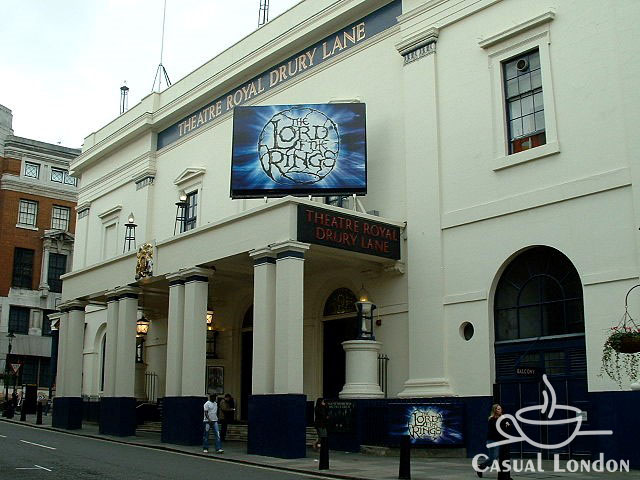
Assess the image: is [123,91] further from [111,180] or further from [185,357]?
[185,357]

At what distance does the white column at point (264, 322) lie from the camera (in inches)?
776

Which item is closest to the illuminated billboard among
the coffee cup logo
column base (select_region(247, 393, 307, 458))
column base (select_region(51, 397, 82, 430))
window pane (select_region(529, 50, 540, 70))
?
window pane (select_region(529, 50, 540, 70))

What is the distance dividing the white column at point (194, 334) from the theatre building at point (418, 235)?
0.18 ft

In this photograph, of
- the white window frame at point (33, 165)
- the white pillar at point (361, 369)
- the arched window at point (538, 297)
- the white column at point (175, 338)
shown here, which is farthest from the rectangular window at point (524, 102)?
the white window frame at point (33, 165)

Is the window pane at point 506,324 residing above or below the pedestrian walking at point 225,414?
above

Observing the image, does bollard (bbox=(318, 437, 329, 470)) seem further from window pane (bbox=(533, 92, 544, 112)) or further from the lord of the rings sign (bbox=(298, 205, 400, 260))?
window pane (bbox=(533, 92, 544, 112))

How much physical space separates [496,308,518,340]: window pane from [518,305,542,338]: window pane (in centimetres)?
17

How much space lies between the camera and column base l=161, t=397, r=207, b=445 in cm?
2228

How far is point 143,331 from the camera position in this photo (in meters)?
29.5

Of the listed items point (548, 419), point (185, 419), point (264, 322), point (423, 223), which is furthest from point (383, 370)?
point (185, 419)

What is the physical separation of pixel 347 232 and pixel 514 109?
506cm

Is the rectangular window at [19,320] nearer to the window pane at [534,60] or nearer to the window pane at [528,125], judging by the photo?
the window pane at [528,125]

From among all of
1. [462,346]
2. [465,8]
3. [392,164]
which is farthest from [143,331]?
[465,8]

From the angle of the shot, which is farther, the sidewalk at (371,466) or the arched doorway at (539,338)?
the arched doorway at (539,338)
